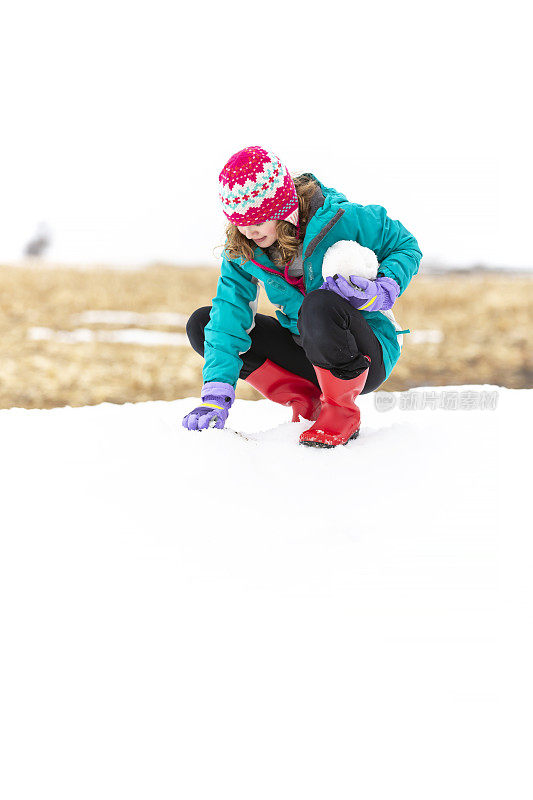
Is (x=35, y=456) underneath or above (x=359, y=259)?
underneath

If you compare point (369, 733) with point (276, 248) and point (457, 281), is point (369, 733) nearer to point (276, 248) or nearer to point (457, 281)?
point (276, 248)

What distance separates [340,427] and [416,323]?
3970mm

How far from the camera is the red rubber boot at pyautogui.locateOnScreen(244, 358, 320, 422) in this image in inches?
74.3

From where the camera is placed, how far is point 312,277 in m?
1.62

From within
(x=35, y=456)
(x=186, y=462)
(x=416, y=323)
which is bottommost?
(x=416, y=323)

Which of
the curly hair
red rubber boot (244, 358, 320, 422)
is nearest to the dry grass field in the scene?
red rubber boot (244, 358, 320, 422)

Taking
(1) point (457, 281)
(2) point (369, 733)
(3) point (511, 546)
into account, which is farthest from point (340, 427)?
(1) point (457, 281)

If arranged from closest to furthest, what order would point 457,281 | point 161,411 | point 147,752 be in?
1. point 147,752
2. point 161,411
3. point 457,281

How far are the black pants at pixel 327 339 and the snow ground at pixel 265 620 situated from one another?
208 millimetres

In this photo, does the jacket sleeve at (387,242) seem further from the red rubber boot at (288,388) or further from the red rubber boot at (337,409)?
the red rubber boot at (288,388)

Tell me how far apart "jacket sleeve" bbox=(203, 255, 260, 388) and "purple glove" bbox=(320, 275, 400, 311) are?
0.25 metres

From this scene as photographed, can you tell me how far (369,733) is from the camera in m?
0.80

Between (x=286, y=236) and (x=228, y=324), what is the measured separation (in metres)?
0.29

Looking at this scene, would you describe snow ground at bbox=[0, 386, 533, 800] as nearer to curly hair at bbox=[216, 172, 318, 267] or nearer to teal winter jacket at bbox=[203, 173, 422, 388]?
teal winter jacket at bbox=[203, 173, 422, 388]
